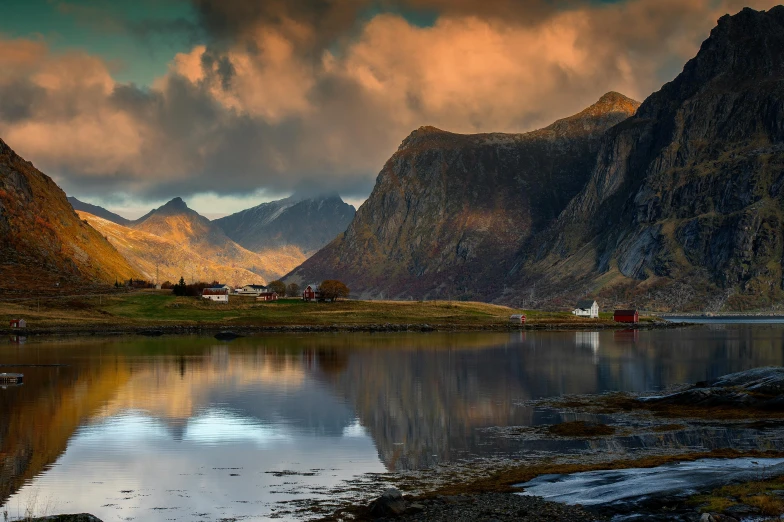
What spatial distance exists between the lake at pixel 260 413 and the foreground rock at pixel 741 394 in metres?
10.8

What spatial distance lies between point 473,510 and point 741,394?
36.6 meters

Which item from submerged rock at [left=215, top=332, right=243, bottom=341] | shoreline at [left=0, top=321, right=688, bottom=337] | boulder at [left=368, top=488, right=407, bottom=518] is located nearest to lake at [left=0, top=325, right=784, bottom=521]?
boulder at [left=368, top=488, right=407, bottom=518]

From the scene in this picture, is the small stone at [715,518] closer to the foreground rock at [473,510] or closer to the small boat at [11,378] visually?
the foreground rock at [473,510]

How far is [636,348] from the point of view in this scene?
136m

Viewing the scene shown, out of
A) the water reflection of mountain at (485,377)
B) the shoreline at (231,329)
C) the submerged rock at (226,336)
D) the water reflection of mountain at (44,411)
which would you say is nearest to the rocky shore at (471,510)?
the water reflection of mountain at (485,377)

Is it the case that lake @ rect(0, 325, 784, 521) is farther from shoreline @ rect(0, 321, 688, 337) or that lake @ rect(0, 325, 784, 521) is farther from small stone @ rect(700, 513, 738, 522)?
shoreline @ rect(0, 321, 688, 337)

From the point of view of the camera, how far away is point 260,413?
208ft

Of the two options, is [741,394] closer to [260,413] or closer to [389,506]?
[260,413]

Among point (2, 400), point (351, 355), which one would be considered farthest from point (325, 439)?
point (351, 355)

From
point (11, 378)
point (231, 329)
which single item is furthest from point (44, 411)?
point (231, 329)

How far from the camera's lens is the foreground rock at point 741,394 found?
60375mm

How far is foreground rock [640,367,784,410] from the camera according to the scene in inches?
2377

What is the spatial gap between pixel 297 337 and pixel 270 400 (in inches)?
3479

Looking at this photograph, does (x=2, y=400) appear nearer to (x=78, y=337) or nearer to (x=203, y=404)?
(x=203, y=404)
